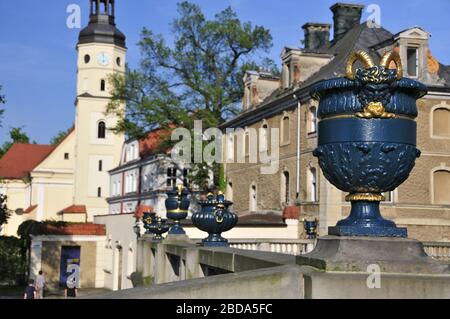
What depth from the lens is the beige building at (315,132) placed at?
2789 cm

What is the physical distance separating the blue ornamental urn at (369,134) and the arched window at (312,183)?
23934 millimetres

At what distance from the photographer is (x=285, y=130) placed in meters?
32.2

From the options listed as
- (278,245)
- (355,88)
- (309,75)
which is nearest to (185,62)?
(309,75)

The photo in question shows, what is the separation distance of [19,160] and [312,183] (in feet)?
200

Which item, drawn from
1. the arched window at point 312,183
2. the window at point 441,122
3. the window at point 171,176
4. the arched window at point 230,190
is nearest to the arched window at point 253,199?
the arched window at point 230,190

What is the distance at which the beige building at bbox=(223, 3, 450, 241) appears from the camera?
2789 centimetres

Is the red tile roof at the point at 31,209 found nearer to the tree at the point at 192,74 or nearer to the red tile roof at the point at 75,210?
the red tile roof at the point at 75,210

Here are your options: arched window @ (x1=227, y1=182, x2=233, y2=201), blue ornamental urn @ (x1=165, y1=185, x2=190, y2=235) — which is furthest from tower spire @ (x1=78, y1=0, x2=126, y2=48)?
blue ornamental urn @ (x1=165, y1=185, x2=190, y2=235)

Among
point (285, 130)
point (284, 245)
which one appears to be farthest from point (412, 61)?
point (284, 245)

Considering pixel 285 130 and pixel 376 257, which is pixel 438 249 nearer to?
pixel 376 257

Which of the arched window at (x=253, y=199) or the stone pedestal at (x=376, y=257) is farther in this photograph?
the arched window at (x=253, y=199)

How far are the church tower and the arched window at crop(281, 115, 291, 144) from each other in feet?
124
